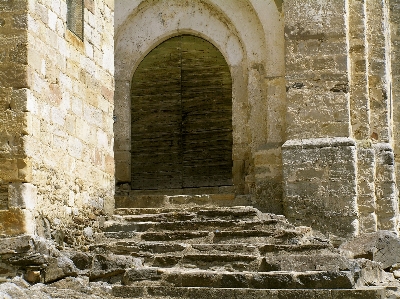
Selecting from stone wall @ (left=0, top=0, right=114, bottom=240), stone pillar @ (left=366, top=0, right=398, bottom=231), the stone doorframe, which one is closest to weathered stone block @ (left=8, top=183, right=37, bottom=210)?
stone wall @ (left=0, top=0, right=114, bottom=240)

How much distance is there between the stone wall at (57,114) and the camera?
20.7 feet

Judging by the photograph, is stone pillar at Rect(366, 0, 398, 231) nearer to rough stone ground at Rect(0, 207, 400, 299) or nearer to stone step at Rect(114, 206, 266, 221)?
rough stone ground at Rect(0, 207, 400, 299)

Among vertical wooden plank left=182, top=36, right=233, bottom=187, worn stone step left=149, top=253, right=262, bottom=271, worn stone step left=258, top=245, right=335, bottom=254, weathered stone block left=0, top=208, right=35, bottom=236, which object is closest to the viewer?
weathered stone block left=0, top=208, right=35, bottom=236

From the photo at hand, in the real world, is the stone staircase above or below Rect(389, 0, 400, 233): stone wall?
below

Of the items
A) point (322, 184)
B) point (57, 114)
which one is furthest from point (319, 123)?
point (57, 114)

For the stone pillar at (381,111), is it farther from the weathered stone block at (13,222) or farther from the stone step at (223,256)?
the weathered stone block at (13,222)

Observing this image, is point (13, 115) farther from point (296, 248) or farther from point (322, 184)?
point (322, 184)

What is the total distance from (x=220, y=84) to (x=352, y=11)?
6.78ft

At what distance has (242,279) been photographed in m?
6.01

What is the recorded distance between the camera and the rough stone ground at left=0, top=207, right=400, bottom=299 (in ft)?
19.2

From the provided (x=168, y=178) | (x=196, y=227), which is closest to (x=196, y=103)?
(x=168, y=178)

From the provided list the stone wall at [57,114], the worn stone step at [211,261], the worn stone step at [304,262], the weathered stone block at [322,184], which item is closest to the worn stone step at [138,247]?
the worn stone step at [211,261]

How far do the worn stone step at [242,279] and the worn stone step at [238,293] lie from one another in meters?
0.14

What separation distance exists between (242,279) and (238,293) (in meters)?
0.20
